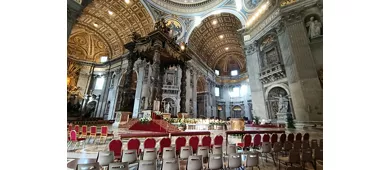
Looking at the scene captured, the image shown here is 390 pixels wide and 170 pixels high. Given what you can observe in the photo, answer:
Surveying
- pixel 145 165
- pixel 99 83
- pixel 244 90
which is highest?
pixel 99 83

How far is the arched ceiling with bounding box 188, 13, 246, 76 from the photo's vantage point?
1809cm

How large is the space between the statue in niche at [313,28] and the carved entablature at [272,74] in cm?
259

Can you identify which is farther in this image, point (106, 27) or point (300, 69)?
point (106, 27)

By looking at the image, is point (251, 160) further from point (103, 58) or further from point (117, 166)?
point (103, 58)

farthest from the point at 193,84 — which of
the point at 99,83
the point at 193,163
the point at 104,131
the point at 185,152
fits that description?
the point at 193,163

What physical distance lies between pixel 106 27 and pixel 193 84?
42.6 feet

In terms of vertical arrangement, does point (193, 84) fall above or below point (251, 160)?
above

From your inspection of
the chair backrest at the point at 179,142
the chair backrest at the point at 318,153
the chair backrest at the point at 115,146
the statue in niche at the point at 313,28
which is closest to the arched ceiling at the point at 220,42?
the statue in niche at the point at 313,28

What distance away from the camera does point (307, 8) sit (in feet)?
29.3

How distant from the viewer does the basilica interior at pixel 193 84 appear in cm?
347

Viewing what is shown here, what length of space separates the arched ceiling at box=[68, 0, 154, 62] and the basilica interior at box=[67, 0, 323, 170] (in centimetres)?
11

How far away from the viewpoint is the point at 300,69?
8625mm

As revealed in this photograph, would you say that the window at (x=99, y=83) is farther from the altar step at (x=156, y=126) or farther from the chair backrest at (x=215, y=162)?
the chair backrest at (x=215, y=162)
